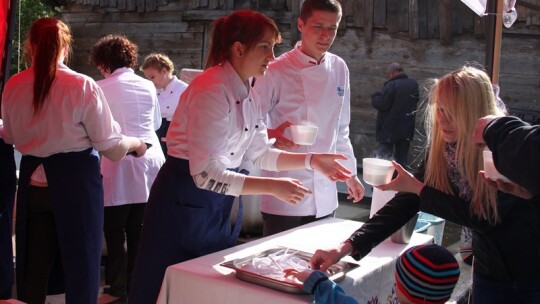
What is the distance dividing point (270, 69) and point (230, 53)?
95cm

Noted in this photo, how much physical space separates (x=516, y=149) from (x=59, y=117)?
2.31 meters

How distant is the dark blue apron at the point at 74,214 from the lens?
3.48m

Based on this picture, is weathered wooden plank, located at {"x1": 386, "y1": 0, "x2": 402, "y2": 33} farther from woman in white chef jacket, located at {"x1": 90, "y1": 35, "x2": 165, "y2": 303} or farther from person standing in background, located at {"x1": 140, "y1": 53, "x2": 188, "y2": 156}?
woman in white chef jacket, located at {"x1": 90, "y1": 35, "x2": 165, "y2": 303}

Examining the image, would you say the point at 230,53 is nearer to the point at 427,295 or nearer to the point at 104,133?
the point at 104,133

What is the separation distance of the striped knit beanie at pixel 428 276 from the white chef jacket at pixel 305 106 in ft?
5.19

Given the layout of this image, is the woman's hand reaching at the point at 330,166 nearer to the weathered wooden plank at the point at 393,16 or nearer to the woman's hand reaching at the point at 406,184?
the woman's hand reaching at the point at 406,184

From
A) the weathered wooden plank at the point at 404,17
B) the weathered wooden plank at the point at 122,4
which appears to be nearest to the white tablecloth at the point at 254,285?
the weathered wooden plank at the point at 404,17

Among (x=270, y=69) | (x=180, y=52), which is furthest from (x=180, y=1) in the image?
(x=270, y=69)

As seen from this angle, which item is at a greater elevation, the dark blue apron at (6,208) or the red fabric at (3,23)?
the red fabric at (3,23)

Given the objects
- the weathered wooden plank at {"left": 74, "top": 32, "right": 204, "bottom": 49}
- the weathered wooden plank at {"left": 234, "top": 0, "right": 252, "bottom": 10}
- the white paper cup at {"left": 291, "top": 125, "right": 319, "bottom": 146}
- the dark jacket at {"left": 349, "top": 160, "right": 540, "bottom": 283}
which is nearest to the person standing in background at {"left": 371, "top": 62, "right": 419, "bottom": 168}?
the weathered wooden plank at {"left": 234, "top": 0, "right": 252, "bottom": 10}

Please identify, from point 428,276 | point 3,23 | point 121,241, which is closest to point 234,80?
point 428,276

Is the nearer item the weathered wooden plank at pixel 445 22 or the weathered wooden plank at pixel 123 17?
the weathered wooden plank at pixel 445 22

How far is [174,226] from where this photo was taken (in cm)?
279

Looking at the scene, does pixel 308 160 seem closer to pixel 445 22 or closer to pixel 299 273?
pixel 299 273
